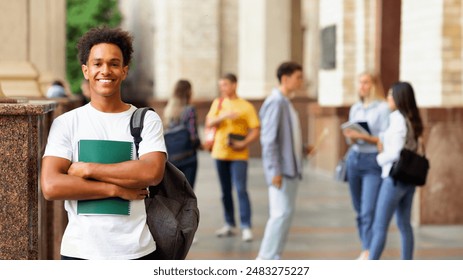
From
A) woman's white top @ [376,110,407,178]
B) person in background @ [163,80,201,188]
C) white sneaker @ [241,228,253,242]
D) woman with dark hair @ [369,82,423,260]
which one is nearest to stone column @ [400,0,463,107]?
white sneaker @ [241,228,253,242]

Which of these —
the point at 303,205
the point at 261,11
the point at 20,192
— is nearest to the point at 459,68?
the point at 303,205

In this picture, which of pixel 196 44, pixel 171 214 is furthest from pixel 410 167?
pixel 196 44

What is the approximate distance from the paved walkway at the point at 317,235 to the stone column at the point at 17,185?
5034 millimetres

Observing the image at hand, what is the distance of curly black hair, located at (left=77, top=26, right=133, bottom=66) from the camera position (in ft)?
11.7

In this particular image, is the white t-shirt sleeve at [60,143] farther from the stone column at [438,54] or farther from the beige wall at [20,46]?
the stone column at [438,54]

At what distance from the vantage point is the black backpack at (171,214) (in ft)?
12.0

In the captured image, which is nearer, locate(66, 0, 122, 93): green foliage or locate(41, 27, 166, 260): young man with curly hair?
locate(41, 27, 166, 260): young man with curly hair

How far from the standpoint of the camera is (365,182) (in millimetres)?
8594

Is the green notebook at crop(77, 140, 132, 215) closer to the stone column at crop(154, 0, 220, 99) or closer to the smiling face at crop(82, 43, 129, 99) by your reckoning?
the smiling face at crop(82, 43, 129, 99)

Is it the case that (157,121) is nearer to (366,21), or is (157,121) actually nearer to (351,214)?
(351,214)

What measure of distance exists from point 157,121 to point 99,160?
28cm

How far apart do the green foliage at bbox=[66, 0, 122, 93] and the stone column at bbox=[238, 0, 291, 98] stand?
83.9 ft

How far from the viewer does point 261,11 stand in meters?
22.8
